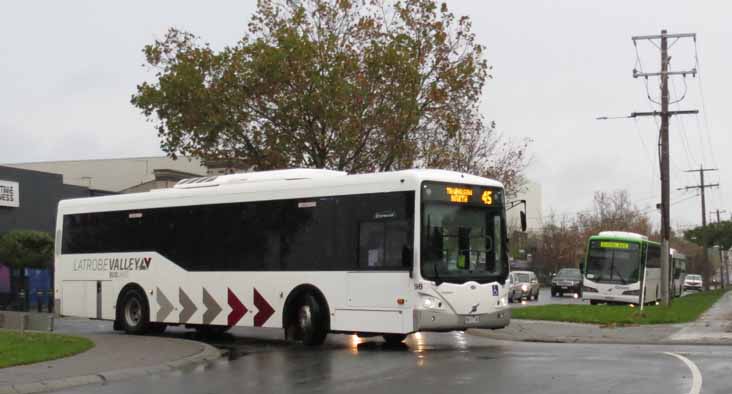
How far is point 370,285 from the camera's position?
1795 cm

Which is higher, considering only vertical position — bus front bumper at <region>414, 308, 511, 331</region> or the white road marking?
bus front bumper at <region>414, 308, 511, 331</region>

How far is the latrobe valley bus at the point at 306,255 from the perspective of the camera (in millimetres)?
17609

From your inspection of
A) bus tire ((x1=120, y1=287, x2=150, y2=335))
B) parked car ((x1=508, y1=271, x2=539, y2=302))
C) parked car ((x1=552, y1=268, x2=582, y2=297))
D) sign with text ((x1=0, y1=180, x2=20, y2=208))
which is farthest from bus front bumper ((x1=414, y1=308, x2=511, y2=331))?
parked car ((x1=552, y1=268, x2=582, y2=297))

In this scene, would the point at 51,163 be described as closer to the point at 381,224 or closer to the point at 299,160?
the point at 299,160

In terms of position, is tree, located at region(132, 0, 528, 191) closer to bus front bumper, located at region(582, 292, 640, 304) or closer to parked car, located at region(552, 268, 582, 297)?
bus front bumper, located at region(582, 292, 640, 304)

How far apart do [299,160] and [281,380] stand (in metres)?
18.3

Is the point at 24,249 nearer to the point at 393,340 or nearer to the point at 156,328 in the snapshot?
the point at 156,328

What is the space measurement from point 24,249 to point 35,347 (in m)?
19.7

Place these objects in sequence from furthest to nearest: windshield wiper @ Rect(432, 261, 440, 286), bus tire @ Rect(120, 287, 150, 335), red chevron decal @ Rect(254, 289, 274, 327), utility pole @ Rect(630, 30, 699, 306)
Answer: utility pole @ Rect(630, 30, 699, 306) < bus tire @ Rect(120, 287, 150, 335) < red chevron decal @ Rect(254, 289, 274, 327) < windshield wiper @ Rect(432, 261, 440, 286)

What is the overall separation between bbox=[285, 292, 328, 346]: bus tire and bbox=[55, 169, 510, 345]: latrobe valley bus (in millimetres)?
24

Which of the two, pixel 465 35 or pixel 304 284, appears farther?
pixel 465 35

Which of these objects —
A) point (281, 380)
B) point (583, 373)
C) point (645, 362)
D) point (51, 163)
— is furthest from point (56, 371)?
point (51, 163)

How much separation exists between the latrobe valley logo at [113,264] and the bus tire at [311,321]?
480 cm

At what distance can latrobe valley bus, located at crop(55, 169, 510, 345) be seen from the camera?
57.8 ft
